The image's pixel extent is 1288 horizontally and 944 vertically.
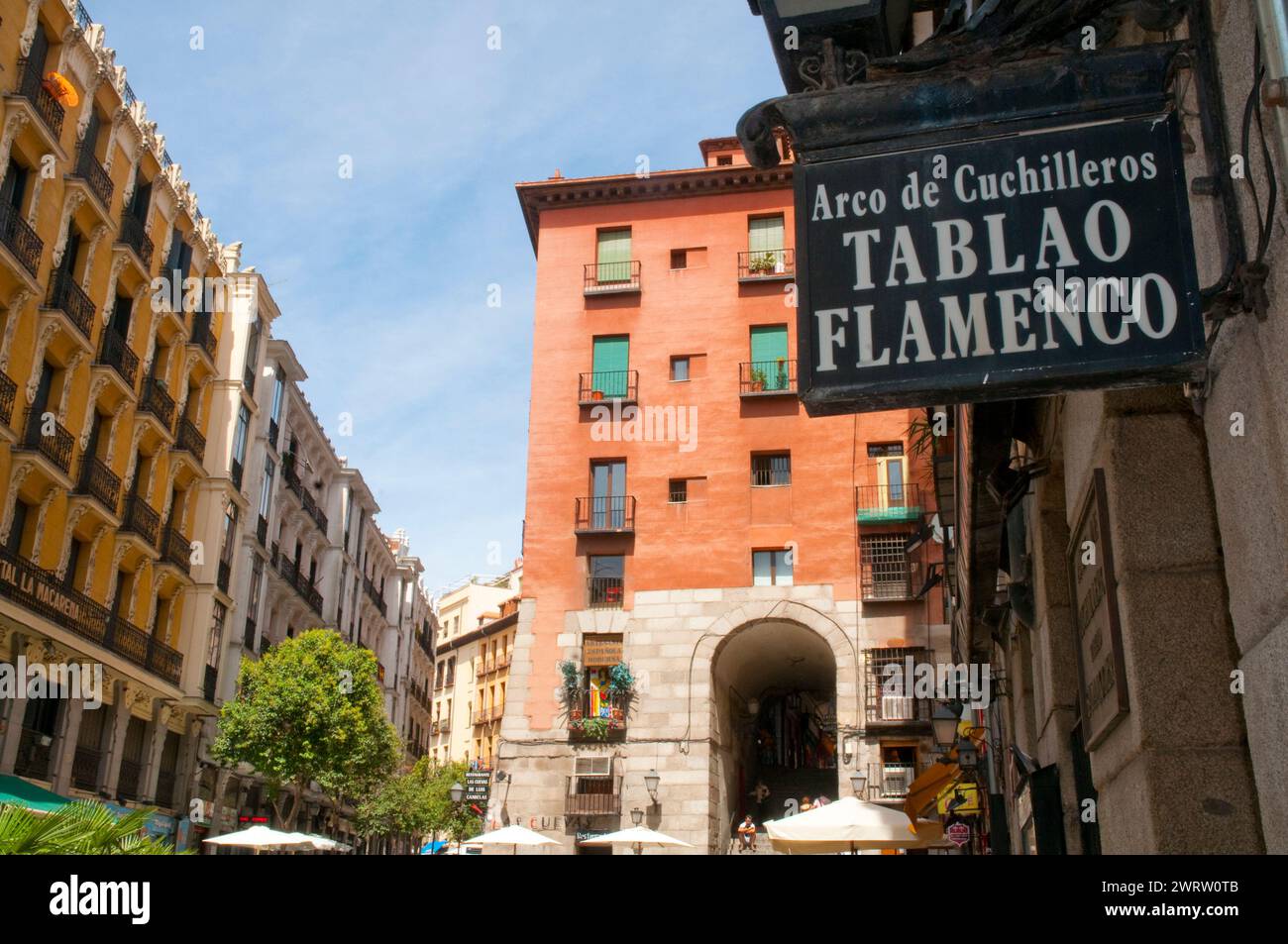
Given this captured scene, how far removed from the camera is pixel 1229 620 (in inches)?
157

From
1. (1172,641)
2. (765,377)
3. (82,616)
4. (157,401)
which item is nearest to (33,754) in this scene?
(82,616)

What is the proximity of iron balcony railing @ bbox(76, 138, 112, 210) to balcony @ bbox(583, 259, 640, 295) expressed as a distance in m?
14.8

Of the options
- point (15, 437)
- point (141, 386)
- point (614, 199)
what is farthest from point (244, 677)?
point (614, 199)

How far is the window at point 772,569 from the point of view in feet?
110

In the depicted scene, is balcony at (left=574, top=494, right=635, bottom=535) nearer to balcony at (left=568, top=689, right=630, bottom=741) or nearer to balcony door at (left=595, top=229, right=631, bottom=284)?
balcony at (left=568, top=689, right=630, bottom=741)

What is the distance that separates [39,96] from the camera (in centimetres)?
2662

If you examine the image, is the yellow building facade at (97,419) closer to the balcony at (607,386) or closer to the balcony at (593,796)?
the balcony at (593,796)

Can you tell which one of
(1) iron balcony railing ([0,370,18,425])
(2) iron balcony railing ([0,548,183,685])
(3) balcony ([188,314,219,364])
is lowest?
(2) iron balcony railing ([0,548,183,685])

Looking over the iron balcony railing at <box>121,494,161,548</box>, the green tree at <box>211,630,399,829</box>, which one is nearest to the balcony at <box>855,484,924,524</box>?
the green tree at <box>211,630,399,829</box>

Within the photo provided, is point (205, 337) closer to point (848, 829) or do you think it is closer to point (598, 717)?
point (598, 717)

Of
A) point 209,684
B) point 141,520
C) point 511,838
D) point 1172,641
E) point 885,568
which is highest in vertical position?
point 141,520

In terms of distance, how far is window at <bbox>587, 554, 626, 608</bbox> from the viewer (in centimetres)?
3400

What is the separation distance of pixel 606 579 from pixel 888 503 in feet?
29.5
